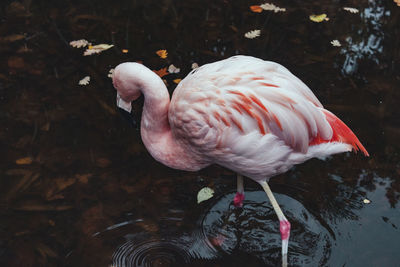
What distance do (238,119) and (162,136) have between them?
2.02 feet

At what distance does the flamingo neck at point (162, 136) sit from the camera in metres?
3.33

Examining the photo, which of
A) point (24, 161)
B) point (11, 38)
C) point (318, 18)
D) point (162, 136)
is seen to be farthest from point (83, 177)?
point (318, 18)

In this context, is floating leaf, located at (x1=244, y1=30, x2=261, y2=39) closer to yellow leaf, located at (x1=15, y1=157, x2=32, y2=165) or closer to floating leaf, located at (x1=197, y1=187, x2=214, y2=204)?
floating leaf, located at (x1=197, y1=187, x2=214, y2=204)

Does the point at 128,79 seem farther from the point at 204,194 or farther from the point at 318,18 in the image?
the point at 318,18

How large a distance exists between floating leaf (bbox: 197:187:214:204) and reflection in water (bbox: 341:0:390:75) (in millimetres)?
2282

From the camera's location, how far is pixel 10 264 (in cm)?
350

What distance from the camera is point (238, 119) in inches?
124

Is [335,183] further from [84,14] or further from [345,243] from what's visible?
[84,14]

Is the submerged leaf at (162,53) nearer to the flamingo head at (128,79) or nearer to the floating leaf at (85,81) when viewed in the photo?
the floating leaf at (85,81)

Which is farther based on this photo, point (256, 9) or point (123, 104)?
point (256, 9)

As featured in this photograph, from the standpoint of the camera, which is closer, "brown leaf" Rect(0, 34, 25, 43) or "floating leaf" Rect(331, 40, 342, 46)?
"brown leaf" Rect(0, 34, 25, 43)

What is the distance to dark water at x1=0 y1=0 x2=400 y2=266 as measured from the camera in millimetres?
3682

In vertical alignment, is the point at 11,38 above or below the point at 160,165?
above

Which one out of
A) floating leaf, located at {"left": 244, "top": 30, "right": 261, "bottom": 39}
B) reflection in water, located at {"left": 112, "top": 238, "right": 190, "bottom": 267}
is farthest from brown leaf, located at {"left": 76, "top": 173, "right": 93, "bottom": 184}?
floating leaf, located at {"left": 244, "top": 30, "right": 261, "bottom": 39}
